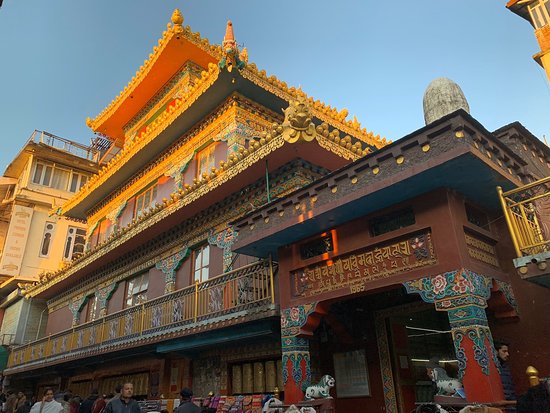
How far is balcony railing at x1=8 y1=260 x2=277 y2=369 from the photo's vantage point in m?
9.21

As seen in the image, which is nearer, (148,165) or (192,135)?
(192,135)

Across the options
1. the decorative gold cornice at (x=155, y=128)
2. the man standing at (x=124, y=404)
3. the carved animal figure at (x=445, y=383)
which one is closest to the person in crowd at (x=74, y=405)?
the man standing at (x=124, y=404)

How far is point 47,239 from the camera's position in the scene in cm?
2955

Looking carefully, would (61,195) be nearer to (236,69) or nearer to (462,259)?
(236,69)

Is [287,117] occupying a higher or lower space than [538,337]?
higher

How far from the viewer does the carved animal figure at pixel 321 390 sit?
273 inches

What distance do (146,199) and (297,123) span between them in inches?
391

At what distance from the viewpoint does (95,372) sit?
16.6m

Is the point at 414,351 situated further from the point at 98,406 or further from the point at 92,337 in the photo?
the point at 92,337

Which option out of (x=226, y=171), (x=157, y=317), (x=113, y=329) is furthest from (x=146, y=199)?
(x=226, y=171)

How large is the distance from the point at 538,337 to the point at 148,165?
14.4 m

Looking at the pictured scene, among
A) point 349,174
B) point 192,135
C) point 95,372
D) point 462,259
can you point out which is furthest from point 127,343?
point 462,259

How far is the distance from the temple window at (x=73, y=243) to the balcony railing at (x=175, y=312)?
1381cm

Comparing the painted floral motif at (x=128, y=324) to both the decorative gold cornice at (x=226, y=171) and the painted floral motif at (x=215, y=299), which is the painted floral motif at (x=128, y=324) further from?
the painted floral motif at (x=215, y=299)
